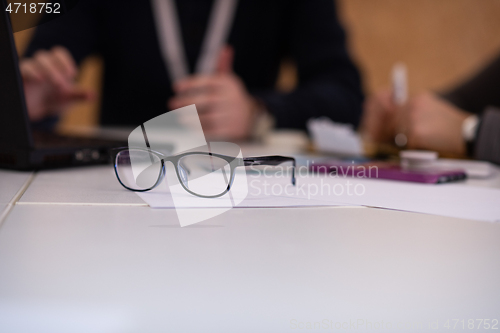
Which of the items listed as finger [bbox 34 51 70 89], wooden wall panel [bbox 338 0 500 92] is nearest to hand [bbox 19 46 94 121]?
finger [bbox 34 51 70 89]

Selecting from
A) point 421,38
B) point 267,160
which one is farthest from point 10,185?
point 421,38

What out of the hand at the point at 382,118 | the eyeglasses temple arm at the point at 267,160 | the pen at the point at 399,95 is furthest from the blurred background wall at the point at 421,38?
the eyeglasses temple arm at the point at 267,160

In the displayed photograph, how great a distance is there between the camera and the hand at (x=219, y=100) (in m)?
0.89

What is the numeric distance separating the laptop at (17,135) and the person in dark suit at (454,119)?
60cm

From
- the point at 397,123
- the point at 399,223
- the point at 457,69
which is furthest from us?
the point at 457,69

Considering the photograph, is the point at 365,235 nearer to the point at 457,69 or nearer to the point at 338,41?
the point at 338,41

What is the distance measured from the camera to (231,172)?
1.09 feet

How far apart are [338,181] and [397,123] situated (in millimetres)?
513

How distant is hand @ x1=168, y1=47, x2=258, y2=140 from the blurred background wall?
1451mm

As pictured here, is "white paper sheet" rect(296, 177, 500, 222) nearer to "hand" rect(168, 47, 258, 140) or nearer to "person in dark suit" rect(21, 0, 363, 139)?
"hand" rect(168, 47, 258, 140)

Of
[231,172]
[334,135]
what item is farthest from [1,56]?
[334,135]

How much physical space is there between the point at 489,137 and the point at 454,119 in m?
0.18

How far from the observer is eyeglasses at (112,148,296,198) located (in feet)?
1.10

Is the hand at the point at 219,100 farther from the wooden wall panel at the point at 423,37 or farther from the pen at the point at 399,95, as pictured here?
the wooden wall panel at the point at 423,37
